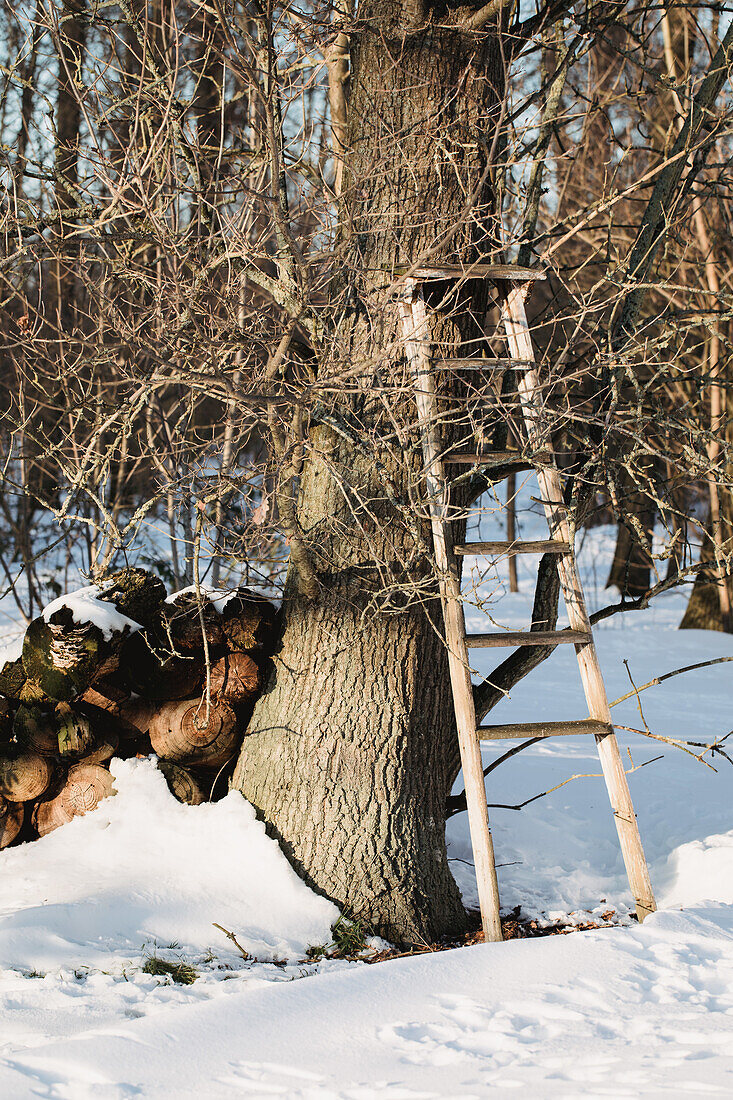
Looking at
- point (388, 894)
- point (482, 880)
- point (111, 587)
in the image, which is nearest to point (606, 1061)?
point (482, 880)

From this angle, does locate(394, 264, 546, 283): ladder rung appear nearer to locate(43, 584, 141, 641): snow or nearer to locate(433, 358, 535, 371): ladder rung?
locate(433, 358, 535, 371): ladder rung

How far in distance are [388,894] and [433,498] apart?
1.65 metres

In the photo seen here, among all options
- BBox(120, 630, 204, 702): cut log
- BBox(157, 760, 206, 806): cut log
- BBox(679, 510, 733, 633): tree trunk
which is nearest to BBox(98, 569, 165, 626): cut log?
BBox(120, 630, 204, 702): cut log

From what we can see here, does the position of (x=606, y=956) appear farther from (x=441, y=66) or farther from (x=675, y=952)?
(x=441, y=66)

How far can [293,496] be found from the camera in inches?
165

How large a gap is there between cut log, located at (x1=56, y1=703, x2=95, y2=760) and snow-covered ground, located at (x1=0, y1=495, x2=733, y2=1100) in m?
0.20

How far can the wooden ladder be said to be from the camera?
367 cm

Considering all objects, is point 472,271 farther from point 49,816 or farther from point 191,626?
point 49,816

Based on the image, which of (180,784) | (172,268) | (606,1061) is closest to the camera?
(606,1061)

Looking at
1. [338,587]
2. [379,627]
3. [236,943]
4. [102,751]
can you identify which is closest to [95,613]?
[102,751]

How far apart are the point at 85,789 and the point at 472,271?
2.79 metres

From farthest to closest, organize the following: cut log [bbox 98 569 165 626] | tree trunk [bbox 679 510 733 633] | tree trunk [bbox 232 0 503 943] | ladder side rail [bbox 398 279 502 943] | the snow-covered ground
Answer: tree trunk [bbox 679 510 733 633]
cut log [bbox 98 569 165 626]
tree trunk [bbox 232 0 503 943]
ladder side rail [bbox 398 279 502 943]
the snow-covered ground

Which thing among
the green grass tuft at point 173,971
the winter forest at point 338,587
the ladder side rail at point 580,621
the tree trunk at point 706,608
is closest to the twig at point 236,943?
the winter forest at point 338,587

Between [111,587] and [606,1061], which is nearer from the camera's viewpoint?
[606,1061]
